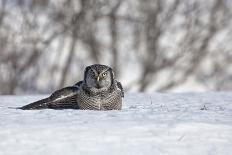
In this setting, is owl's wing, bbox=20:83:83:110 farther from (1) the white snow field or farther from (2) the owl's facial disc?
(1) the white snow field

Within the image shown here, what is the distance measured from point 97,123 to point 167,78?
20.1 meters

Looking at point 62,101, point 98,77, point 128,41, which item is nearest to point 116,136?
point 98,77

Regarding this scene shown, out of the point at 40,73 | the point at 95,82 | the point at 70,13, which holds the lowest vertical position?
the point at 95,82

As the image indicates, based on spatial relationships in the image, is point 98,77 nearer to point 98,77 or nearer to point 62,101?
point 98,77

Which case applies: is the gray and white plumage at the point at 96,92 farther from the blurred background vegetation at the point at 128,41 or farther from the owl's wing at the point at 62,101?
the blurred background vegetation at the point at 128,41

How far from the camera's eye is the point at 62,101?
9898 mm

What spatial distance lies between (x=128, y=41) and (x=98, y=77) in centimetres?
1810

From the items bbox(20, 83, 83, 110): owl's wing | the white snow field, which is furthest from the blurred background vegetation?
the white snow field

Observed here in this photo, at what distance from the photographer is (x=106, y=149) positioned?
7.32 m

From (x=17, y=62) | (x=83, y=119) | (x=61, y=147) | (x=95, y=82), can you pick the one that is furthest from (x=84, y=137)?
(x=17, y=62)

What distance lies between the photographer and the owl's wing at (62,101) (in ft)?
32.3

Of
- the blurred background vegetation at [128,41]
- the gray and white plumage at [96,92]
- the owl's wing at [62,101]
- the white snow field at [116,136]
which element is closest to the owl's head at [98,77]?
the gray and white plumage at [96,92]

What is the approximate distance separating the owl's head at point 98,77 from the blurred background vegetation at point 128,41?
1636 centimetres

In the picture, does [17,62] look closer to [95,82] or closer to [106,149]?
[95,82]
